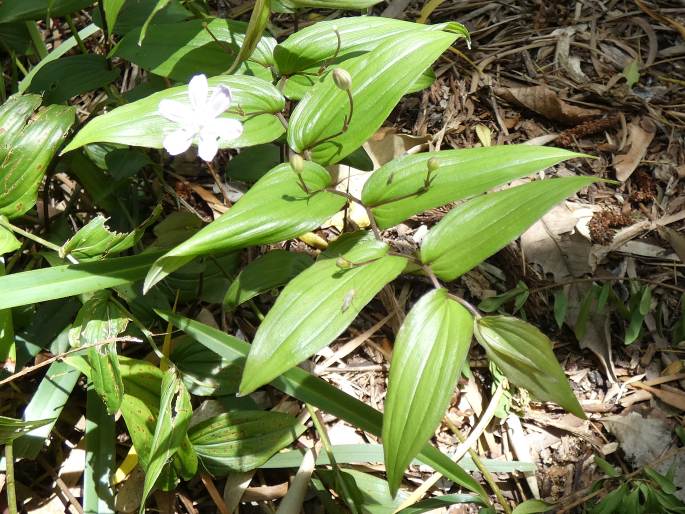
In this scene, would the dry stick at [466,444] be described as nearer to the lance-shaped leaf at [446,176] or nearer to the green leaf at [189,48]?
the lance-shaped leaf at [446,176]

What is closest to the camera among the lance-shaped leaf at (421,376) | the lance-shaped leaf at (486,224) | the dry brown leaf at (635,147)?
the lance-shaped leaf at (421,376)

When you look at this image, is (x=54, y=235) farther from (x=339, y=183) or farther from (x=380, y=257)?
(x=380, y=257)

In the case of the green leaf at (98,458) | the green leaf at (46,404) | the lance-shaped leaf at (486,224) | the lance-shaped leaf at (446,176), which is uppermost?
the lance-shaped leaf at (446,176)

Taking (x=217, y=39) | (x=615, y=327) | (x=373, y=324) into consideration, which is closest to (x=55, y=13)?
(x=217, y=39)

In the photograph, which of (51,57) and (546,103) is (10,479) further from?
(546,103)

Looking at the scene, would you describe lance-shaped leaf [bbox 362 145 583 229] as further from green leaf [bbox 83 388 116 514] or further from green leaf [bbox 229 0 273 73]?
green leaf [bbox 83 388 116 514]

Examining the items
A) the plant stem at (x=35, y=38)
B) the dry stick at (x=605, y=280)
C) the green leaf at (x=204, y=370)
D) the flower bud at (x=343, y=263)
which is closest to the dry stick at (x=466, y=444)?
→ the dry stick at (x=605, y=280)
